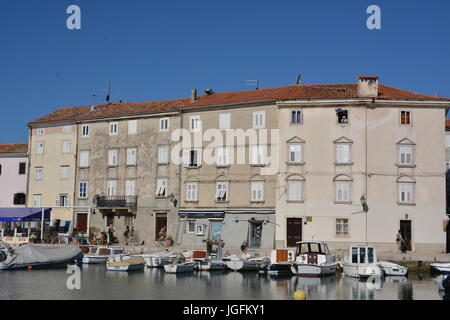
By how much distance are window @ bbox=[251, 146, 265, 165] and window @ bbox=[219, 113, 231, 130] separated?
11.6 feet

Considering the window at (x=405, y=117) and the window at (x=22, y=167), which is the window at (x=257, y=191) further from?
the window at (x=22, y=167)

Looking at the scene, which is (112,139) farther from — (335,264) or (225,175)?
(335,264)

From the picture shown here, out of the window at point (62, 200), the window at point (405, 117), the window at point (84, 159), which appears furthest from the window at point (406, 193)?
the window at point (62, 200)

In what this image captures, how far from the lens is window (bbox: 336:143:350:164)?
1963 inches

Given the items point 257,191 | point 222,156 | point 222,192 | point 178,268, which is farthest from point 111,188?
point 178,268

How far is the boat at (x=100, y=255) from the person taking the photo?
48188 millimetres

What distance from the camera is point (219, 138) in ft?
176

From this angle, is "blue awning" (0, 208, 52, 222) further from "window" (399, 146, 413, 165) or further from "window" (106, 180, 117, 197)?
"window" (399, 146, 413, 165)

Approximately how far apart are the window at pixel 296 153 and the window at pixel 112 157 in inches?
693

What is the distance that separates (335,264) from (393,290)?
740cm

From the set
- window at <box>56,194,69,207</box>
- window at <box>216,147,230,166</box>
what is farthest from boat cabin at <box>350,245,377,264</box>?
window at <box>56,194,69,207</box>

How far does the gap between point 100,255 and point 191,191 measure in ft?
33.8

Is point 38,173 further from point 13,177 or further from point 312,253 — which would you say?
point 312,253
